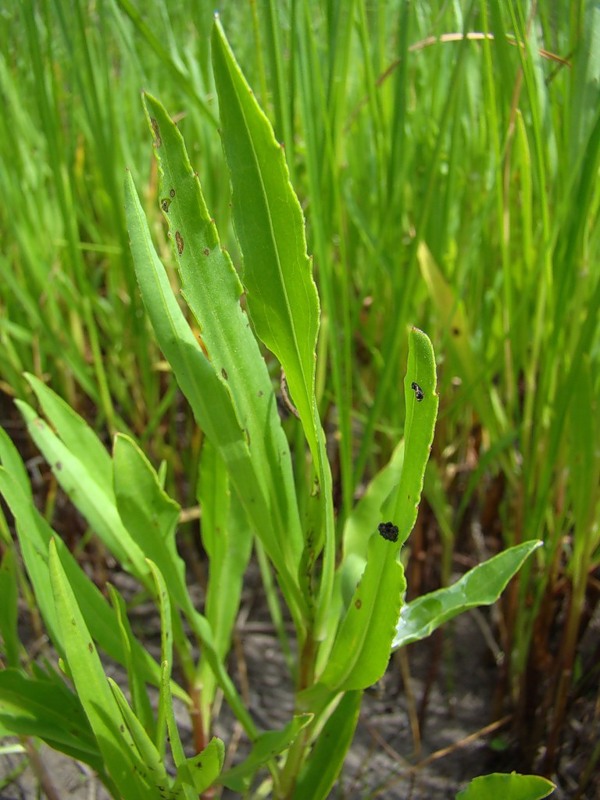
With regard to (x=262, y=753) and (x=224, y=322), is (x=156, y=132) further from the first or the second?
(x=262, y=753)

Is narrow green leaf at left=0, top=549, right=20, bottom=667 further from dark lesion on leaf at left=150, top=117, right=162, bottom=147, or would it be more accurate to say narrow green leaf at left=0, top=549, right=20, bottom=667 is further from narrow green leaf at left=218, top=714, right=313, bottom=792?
dark lesion on leaf at left=150, top=117, right=162, bottom=147

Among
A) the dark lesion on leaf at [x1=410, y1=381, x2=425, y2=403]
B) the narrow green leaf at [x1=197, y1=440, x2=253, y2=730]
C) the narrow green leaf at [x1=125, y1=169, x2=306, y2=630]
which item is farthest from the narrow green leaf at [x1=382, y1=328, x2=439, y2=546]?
the narrow green leaf at [x1=197, y1=440, x2=253, y2=730]

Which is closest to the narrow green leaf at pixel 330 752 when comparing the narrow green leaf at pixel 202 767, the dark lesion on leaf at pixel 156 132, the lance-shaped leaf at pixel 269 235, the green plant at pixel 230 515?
the green plant at pixel 230 515

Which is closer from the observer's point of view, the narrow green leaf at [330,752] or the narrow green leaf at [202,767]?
the narrow green leaf at [202,767]

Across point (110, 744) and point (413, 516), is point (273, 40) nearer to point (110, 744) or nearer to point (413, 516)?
point (413, 516)

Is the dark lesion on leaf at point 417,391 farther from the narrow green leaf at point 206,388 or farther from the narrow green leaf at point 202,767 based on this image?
the narrow green leaf at point 202,767

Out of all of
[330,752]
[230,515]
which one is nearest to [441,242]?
[230,515]

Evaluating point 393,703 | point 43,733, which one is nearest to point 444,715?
point 393,703
